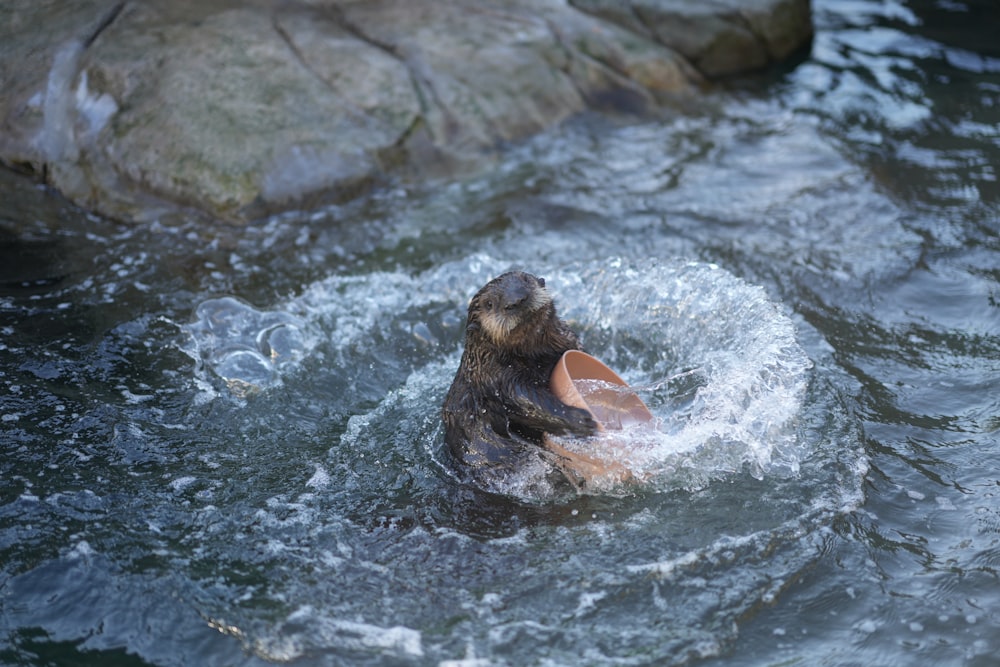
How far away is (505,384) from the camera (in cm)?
418

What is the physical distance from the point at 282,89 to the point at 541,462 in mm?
4193

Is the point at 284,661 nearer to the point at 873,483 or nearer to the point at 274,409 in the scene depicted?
the point at 274,409

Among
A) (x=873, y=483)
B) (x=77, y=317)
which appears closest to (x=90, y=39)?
(x=77, y=317)

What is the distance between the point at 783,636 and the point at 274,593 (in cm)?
183

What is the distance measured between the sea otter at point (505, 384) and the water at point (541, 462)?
15cm

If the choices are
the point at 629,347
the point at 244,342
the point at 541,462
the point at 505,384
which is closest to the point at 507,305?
the point at 505,384

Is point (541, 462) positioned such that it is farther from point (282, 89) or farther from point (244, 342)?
point (282, 89)

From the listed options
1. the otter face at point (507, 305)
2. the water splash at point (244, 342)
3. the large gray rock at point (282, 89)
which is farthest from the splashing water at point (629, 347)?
the large gray rock at point (282, 89)

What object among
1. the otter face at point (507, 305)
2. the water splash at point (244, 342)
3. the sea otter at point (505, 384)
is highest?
the otter face at point (507, 305)

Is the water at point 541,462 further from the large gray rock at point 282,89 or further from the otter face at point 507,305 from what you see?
the otter face at point 507,305

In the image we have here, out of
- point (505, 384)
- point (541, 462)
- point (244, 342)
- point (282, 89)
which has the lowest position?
point (244, 342)

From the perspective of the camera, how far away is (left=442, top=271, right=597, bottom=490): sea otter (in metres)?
4.11

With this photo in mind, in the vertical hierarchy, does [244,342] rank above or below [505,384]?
below

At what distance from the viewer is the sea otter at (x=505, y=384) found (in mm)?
4109
